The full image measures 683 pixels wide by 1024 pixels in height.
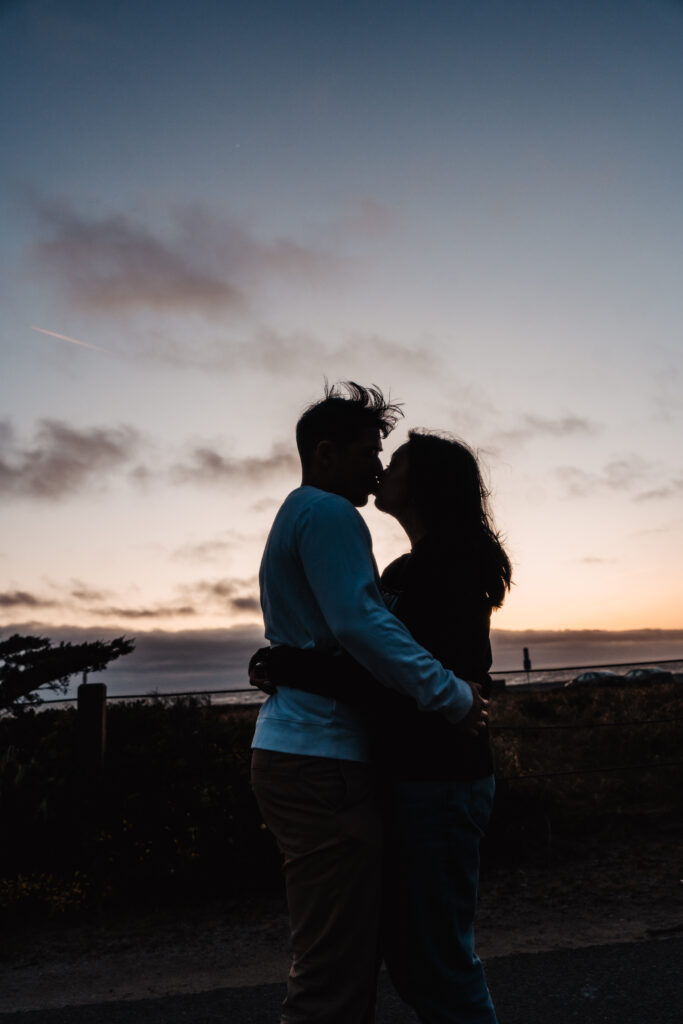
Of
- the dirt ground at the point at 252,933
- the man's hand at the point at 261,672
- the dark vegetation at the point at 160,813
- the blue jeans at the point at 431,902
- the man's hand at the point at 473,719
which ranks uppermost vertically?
the man's hand at the point at 261,672

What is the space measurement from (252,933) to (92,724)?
2233mm

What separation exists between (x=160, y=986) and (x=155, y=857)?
1.58 metres

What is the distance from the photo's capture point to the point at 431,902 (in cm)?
203

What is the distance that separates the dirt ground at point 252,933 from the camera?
13.2 ft

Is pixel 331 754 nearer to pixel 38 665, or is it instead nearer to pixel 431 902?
pixel 431 902

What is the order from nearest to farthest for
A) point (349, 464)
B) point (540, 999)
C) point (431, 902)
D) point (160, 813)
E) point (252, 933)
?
point (431, 902)
point (349, 464)
point (540, 999)
point (252, 933)
point (160, 813)

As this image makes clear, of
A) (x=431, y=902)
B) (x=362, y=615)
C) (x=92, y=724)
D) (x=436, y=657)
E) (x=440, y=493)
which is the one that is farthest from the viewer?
(x=92, y=724)

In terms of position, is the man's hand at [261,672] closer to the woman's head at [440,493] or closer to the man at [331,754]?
the man at [331,754]

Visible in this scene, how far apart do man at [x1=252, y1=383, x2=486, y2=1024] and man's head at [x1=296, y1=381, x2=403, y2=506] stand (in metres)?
0.19

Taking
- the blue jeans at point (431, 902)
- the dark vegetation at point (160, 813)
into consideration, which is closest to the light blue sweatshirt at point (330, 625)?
the blue jeans at point (431, 902)

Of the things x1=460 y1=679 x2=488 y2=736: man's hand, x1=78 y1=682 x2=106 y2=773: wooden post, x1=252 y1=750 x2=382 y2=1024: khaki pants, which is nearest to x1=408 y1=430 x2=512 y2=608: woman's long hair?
x1=460 y1=679 x2=488 y2=736: man's hand

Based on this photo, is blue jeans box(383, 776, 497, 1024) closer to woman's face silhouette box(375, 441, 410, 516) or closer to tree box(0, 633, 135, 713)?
woman's face silhouette box(375, 441, 410, 516)

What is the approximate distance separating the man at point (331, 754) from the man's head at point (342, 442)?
187 mm

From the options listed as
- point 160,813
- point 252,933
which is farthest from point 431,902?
point 160,813
